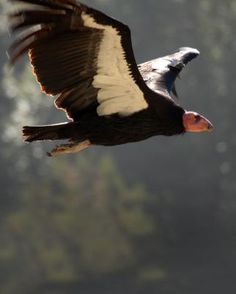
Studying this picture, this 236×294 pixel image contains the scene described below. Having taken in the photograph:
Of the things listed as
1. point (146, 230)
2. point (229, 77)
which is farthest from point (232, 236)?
point (229, 77)

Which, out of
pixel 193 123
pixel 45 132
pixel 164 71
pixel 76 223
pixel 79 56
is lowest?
pixel 76 223

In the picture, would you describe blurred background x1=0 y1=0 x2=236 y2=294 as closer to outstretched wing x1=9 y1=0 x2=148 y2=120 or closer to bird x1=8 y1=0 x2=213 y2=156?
bird x1=8 y1=0 x2=213 y2=156

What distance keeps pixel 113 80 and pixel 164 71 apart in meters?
1.20

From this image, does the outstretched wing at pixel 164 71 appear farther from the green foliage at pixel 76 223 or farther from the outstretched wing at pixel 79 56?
the green foliage at pixel 76 223

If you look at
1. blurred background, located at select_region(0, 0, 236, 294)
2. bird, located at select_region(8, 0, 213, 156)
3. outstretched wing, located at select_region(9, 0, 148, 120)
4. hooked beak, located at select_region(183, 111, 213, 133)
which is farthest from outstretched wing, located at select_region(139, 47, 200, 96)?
blurred background, located at select_region(0, 0, 236, 294)

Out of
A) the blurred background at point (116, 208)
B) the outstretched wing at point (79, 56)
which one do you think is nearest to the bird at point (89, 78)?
the outstretched wing at point (79, 56)

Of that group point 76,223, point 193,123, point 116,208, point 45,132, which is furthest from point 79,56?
point 76,223

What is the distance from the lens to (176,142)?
20.3 metres

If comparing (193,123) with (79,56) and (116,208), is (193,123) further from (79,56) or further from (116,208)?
(116,208)

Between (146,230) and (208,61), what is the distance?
4.04 m

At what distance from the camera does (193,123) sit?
21.3ft

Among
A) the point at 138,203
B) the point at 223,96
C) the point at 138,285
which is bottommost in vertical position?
the point at 138,285

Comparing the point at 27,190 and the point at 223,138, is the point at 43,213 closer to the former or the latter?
the point at 27,190

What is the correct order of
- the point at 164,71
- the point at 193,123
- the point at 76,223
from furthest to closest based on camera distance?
1. the point at 76,223
2. the point at 164,71
3. the point at 193,123
